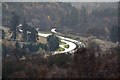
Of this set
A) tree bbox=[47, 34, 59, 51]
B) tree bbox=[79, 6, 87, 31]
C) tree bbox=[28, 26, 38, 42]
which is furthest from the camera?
tree bbox=[79, 6, 87, 31]

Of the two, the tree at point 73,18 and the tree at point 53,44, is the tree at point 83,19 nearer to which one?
the tree at point 73,18

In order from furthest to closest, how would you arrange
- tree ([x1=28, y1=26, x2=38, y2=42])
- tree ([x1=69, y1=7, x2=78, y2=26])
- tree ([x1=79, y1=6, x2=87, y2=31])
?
tree ([x1=79, y1=6, x2=87, y2=31]) < tree ([x1=69, y1=7, x2=78, y2=26]) < tree ([x1=28, y1=26, x2=38, y2=42])

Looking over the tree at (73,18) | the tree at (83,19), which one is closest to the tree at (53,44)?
the tree at (83,19)

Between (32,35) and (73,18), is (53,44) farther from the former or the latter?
(73,18)

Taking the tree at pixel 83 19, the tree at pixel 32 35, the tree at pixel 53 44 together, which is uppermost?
the tree at pixel 83 19

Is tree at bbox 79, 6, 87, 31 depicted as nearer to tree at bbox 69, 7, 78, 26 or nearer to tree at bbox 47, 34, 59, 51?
tree at bbox 69, 7, 78, 26

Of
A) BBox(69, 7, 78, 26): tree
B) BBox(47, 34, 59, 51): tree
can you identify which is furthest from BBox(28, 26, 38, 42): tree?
BBox(69, 7, 78, 26): tree

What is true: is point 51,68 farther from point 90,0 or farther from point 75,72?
point 90,0

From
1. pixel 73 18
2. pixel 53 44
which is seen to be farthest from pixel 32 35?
pixel 73 18

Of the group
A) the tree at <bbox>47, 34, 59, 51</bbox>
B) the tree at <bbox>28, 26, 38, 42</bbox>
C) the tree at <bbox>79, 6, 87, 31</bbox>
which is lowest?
the tree at <bbox>47, 34, 59, 51</bbox>

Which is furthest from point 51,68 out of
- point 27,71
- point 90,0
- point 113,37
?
point 90,0

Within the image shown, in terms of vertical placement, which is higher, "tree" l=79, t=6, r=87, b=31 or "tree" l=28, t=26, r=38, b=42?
"tree" l=79, t=6, r=87, b=31
